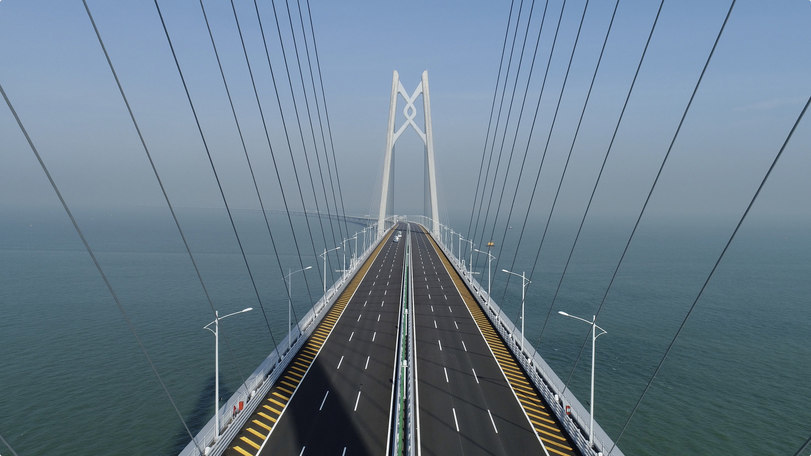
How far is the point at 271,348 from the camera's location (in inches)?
2010

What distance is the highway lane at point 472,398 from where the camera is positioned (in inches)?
883

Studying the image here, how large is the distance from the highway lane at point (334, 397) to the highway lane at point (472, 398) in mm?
2434

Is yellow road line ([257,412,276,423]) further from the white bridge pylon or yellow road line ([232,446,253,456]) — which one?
the white bridge pylon

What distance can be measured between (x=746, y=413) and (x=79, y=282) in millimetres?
100835

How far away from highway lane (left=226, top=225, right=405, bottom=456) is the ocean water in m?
5.25

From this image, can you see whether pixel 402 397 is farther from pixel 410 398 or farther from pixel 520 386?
pixel 520 386

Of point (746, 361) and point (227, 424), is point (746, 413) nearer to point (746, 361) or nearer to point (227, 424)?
point (746, 361)

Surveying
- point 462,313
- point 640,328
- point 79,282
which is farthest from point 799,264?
point 79,282

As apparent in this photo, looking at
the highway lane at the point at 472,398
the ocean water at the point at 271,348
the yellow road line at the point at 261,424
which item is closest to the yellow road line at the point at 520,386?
the highway lane at the point at 472,398

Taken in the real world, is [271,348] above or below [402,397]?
below

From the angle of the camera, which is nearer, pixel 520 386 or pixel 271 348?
pixel 520 386

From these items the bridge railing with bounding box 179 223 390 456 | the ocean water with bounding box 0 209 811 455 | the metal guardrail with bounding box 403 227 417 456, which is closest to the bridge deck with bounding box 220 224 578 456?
the bridge railing with bounding box 179 223 390 456

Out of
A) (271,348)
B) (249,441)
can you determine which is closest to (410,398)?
(249,441)

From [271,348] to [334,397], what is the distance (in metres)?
26.3
